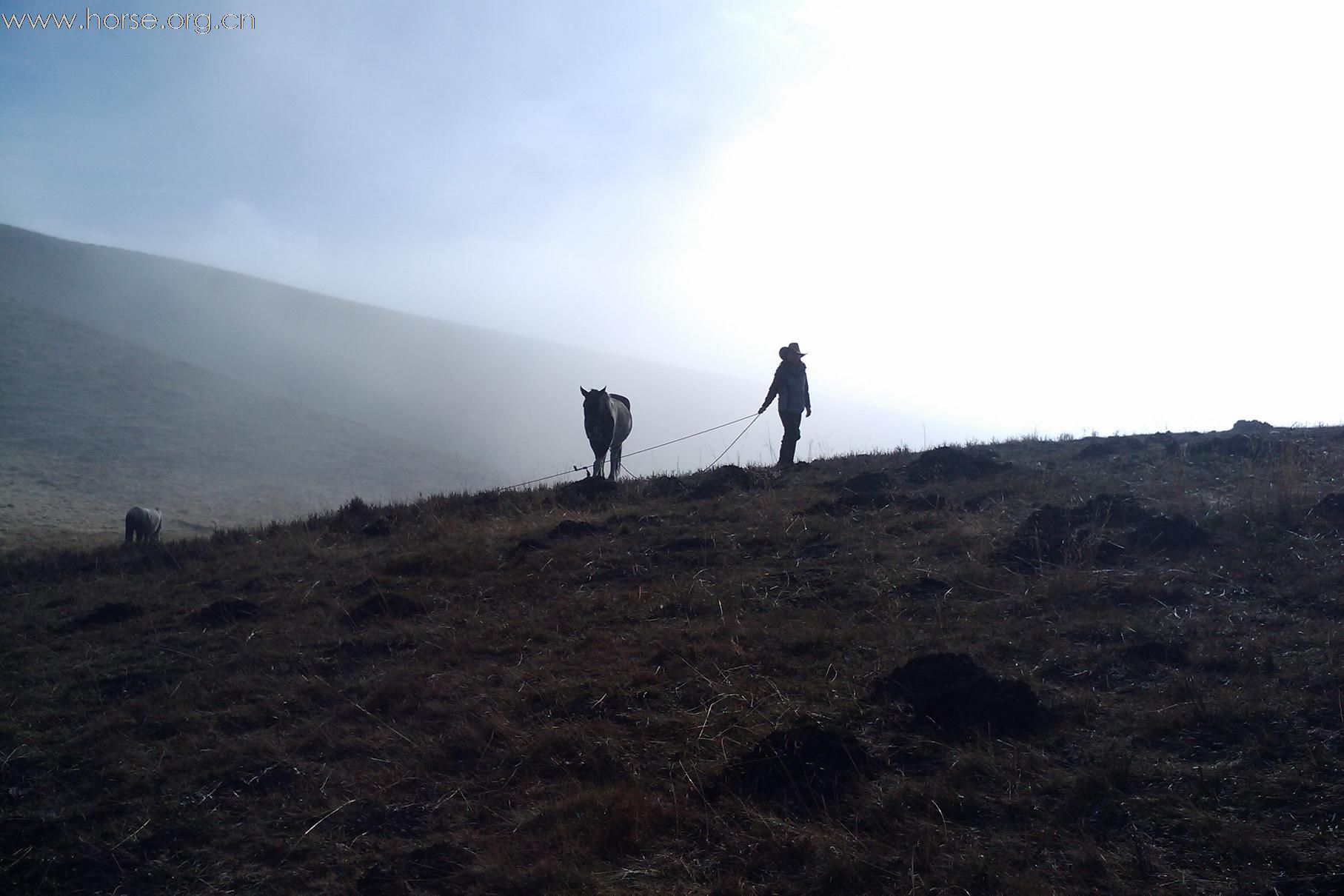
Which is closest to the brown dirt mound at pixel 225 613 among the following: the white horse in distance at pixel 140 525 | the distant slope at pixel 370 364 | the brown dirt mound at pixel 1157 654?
the brown dirt mound at pixel 1157 654

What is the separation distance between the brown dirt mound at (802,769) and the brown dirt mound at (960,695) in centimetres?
62

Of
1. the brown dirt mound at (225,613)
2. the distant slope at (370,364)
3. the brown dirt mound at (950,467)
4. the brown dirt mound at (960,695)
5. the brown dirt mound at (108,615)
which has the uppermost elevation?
the distant slope at (370,364)

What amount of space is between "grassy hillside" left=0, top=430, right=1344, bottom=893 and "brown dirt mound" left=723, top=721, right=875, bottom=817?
2cm

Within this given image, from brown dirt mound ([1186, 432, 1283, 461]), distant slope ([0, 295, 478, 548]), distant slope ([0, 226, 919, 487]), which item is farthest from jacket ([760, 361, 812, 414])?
distant slope ([0, 226, 919, 487])

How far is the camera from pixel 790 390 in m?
14.3

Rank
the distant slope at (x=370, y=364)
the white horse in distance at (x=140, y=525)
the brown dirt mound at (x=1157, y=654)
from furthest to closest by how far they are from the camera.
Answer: the distant slope at (x=370, y=364) < the white horse in distance at (x=140, y=525) < the brown dirt mound at (x=1157, y=654)

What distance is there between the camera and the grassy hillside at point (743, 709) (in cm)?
392

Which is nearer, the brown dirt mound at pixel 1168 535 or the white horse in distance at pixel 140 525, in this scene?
the brown dirt mound at pixel 1168 535

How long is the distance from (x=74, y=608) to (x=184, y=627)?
2.30m

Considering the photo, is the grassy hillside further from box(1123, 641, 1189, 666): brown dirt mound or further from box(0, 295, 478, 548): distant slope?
box(0, 295, 478, 548): distant slope

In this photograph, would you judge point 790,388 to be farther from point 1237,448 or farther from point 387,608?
point 387,608

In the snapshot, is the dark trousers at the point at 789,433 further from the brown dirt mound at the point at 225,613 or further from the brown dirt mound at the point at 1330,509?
the brown dirt mound at the point at 225,613

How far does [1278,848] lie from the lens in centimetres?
348

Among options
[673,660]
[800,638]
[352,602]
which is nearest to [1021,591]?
[800,638]
